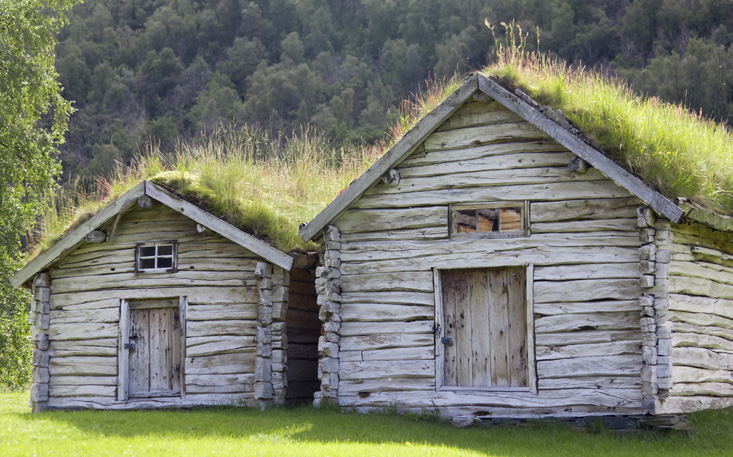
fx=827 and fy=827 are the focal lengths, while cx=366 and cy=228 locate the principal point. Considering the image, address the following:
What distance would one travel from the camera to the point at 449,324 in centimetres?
1307

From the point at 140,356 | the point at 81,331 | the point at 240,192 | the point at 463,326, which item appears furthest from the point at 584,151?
the point at 81,331

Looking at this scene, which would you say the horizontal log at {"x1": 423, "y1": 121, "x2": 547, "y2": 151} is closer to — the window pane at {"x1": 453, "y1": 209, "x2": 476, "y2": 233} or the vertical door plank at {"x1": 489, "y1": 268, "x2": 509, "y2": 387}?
the window pane at {"x1": 453, "y1": 209, "x2": 476, "y2": 233}

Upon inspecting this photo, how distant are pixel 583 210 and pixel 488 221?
148 cm

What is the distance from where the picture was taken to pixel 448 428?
1222 cm

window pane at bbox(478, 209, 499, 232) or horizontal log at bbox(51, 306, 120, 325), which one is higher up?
window pane at bbox(478, 209, 499, 232)

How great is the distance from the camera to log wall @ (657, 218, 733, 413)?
11.8m

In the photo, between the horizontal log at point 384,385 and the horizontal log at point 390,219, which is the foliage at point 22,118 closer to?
the horizontal log at point 390,219

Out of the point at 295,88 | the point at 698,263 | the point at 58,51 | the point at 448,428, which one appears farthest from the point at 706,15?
the point at 58,51

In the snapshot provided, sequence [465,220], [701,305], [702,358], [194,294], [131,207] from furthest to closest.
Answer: [131,207], [194,294], [465,220], [701,305], [702,358]

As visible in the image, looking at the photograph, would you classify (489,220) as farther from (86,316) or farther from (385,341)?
(86,316)

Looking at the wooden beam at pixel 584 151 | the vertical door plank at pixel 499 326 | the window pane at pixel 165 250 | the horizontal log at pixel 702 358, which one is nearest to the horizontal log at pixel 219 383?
the window pane at pixel 165 250

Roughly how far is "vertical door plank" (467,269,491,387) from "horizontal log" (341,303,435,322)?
68 centimetres

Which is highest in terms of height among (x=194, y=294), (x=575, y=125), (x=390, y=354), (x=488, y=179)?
(x=575, y=125)

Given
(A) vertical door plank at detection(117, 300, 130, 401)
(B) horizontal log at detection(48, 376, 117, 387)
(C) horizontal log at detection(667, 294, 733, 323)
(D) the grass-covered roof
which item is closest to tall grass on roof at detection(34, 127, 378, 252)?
(D) the grass-covered roof
